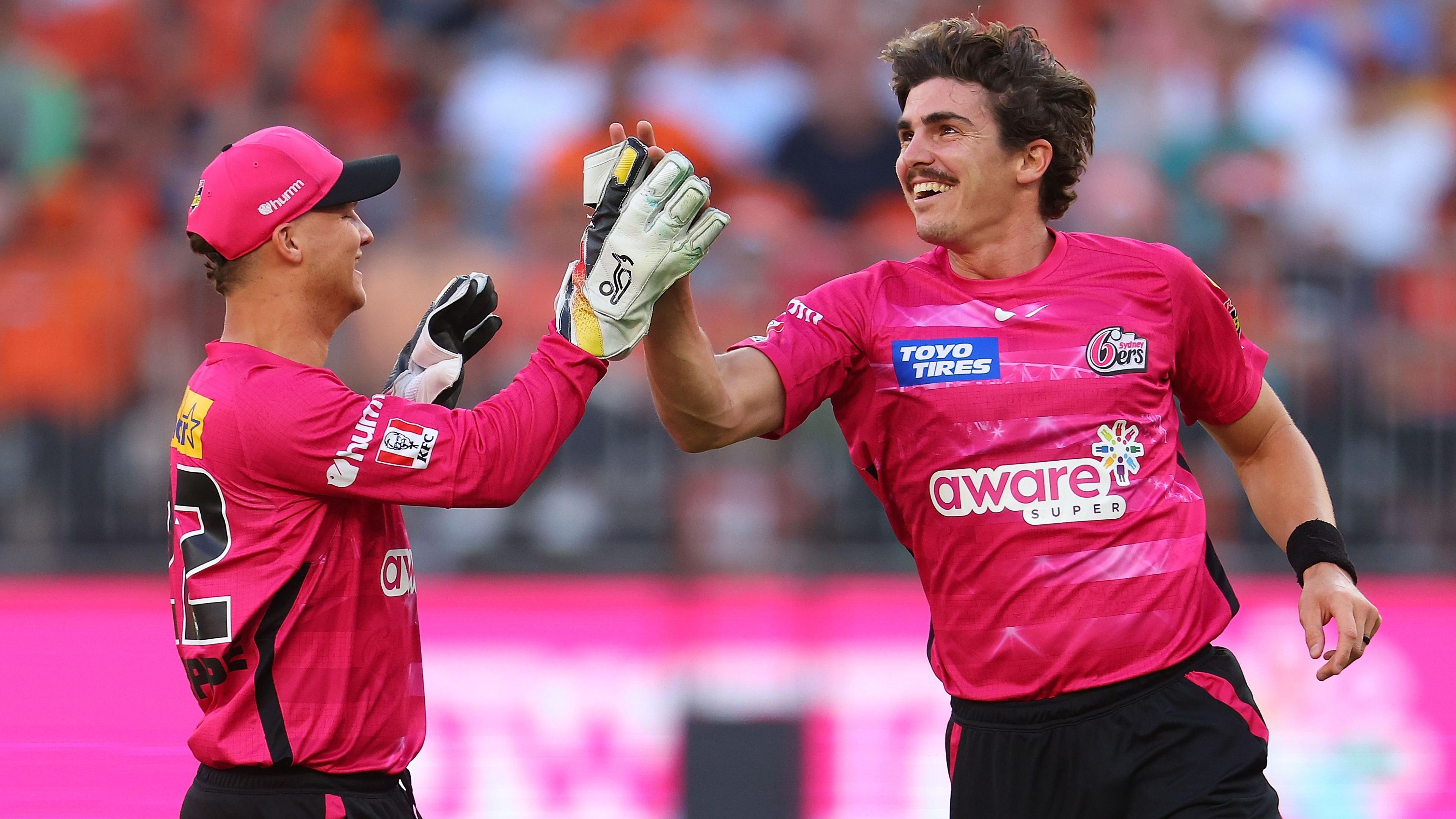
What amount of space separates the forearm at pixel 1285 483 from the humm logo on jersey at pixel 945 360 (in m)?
0.87

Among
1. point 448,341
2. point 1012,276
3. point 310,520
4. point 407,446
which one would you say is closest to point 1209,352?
point 1012,276

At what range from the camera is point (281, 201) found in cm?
363

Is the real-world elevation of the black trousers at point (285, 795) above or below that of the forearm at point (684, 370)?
below

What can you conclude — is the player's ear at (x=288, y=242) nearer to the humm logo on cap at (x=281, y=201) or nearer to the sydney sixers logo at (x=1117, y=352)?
the humm logo on cap at (x=281, y=201)

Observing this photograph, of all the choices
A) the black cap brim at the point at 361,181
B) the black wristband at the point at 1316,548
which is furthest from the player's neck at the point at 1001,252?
the black cap brim at the point at 361,181

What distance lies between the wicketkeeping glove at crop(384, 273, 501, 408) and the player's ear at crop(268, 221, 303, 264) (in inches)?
17.4

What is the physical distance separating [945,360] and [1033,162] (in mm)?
577

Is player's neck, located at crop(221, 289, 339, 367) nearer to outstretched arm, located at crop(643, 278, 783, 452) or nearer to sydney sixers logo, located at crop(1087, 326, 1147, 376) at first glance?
outstretched arm, located at crop(643, 278, 783, 452)

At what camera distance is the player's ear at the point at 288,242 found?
143 inches

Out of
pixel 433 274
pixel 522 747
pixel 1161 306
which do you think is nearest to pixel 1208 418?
pixel 1161 306

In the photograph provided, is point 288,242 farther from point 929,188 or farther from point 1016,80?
point 1016,80

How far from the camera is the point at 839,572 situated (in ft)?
22.7

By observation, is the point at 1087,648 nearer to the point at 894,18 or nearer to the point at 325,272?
the point at 325,272

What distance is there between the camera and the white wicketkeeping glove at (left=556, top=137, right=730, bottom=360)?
144 inches
